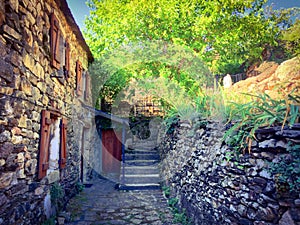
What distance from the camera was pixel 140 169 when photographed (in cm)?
773

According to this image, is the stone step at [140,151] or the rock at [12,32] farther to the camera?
the stone step at [140,151]

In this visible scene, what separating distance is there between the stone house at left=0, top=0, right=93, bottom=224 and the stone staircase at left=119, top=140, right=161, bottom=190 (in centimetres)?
200

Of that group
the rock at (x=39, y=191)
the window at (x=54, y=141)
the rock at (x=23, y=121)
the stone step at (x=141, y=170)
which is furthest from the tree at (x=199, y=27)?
the rock at (x=39, y=191)

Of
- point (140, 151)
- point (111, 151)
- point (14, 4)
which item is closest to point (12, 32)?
point (14, 4)

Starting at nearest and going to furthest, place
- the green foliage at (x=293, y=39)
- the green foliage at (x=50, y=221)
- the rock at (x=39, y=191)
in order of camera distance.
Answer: the rock at (x=39, y=191) < the green foliage at (x=50, y=221) < the green foliage at (x=293, y=39)

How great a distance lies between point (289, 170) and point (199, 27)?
21.3ft

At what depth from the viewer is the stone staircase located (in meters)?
Answer: 6.95

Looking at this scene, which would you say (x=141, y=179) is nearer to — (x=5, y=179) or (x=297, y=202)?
(x=5, y=179)

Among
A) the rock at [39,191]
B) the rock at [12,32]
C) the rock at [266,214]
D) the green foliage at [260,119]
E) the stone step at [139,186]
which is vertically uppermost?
the rock at [12,32]

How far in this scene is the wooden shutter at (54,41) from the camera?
3910 mm

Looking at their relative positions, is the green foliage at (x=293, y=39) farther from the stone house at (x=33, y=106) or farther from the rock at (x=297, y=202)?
the stone house at (x=33, y=106)

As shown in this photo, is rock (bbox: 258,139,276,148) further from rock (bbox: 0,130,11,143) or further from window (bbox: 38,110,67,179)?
window (bbox: 38,110,67,179)

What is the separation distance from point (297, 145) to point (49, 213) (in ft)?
12.4

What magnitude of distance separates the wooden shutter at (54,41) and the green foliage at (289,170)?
3692 millimetres
